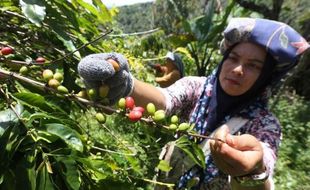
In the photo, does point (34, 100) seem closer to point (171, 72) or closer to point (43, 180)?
point (43, 180)

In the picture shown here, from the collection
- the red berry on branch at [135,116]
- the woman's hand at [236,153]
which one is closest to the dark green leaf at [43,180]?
the red berry on branch at [135,116]

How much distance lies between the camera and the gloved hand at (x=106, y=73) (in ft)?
3.64

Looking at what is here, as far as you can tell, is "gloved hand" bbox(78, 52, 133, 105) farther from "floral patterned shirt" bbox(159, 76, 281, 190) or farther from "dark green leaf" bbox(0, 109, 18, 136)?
"floral patterned shirt" bbox(159, 76, 281, 190)

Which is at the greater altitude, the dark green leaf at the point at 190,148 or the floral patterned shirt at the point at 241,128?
Result: the dark green leaf at the point at 190,148

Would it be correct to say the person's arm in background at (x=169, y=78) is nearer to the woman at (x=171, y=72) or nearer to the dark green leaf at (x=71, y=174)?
the woman at (x=171, y=72)

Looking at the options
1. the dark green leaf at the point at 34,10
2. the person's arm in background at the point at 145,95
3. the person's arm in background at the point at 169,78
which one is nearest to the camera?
the dark green leaf at the point at 34,10

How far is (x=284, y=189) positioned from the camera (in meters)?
4.62

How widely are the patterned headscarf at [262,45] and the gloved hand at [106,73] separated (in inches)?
22.0

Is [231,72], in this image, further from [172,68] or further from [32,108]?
[172,68]

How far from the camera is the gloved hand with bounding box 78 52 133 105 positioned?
111 cm

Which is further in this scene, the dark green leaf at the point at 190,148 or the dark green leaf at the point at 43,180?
the dark green leaf at the point at 190,148

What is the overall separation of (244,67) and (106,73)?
2.20 ft

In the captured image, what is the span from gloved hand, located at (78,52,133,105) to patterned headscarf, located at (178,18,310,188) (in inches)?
22.0

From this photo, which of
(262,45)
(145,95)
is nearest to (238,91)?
(262,45)
